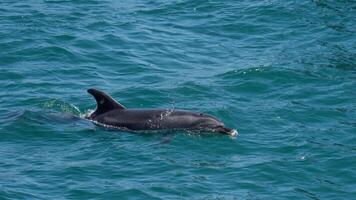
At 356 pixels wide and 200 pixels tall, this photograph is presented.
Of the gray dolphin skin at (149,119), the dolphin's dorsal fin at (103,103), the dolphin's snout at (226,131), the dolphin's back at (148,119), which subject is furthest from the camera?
the dolphin's dorsal fin at (103,103)

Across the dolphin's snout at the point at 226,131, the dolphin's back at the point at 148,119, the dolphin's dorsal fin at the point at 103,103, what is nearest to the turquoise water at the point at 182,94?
the dolphin's snout at the point at 226,131

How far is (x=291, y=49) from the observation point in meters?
27.0

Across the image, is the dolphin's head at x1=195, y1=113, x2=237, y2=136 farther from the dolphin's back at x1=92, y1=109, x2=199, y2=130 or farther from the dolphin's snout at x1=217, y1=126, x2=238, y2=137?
the dolphin's back at x1=92, y1=109, x2=199, y2=130

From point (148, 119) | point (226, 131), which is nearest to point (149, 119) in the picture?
point (148, 119)

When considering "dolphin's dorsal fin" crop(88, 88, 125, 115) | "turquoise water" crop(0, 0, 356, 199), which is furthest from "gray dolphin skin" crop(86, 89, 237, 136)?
"turquoise water" crop(0, 0, 356, 199)

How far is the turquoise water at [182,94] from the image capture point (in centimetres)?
1722

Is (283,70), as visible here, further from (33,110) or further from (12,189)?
(12,189)

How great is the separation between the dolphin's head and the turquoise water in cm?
19

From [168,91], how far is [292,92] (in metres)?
3.21

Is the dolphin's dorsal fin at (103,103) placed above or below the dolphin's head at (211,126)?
above

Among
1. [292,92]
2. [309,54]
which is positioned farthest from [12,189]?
[309,54]

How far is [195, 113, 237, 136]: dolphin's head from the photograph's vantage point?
19438mm

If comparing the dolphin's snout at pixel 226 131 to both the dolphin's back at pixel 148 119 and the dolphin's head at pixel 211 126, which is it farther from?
the dolphin's back at pixel 148 119

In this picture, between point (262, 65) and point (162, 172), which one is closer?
point (162, 172)
